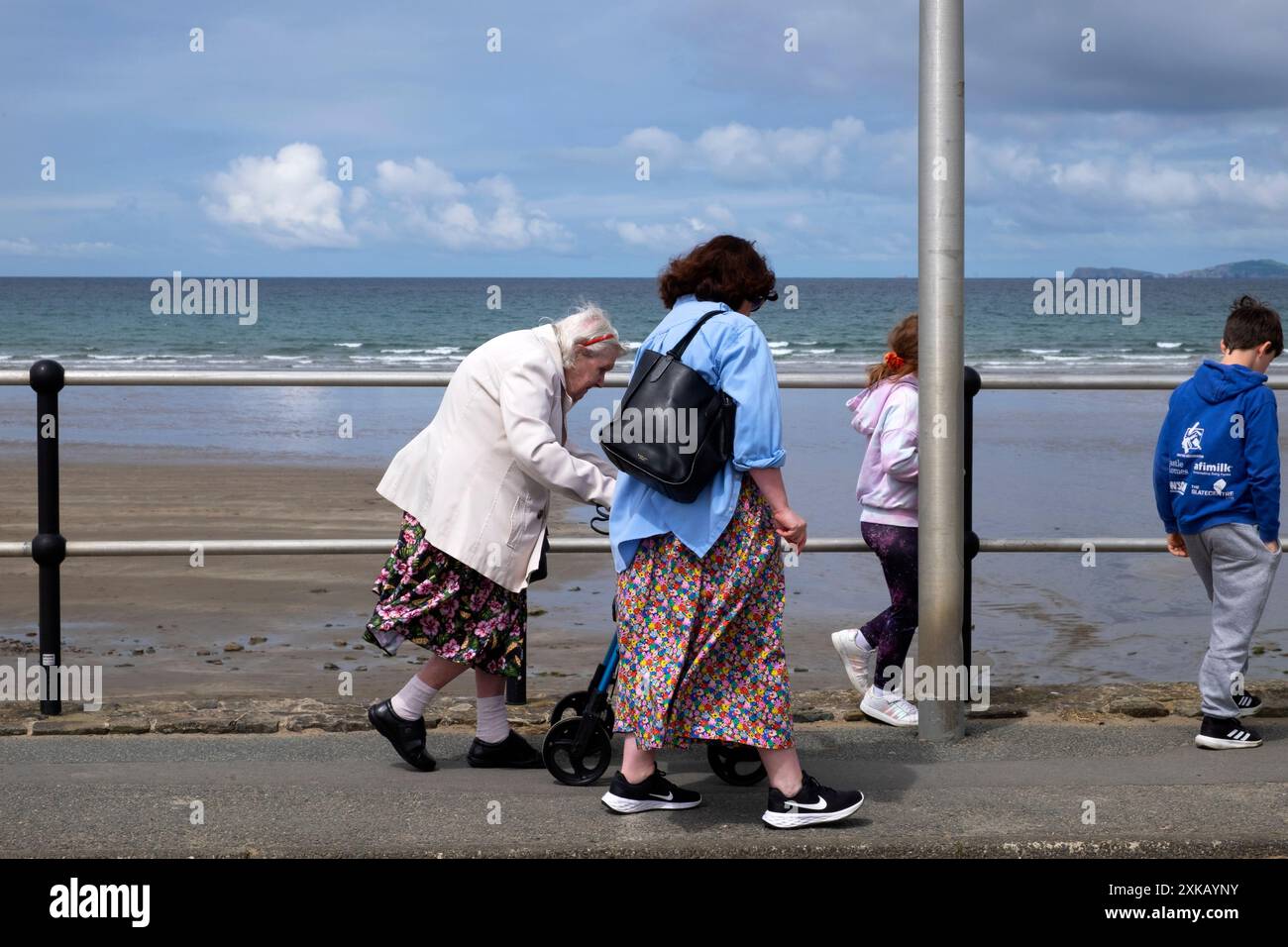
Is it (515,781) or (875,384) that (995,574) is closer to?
(875,384)

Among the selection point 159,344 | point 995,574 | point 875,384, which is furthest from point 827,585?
point 159,344

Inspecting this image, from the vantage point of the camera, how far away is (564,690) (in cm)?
643

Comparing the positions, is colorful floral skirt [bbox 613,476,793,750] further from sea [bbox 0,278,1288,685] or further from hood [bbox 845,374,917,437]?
hood [bbox 845,374,917,437]

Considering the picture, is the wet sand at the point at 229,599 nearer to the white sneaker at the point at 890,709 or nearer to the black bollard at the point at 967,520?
the white sneaker at the point at 890,709

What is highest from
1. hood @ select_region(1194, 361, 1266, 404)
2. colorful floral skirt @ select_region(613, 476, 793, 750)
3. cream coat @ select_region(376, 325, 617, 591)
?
hood @ select_region(1194, 361, 1266, 404)

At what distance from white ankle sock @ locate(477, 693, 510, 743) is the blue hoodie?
2.16 metres

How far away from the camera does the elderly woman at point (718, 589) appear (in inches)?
154

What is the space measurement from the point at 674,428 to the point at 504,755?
133 cm

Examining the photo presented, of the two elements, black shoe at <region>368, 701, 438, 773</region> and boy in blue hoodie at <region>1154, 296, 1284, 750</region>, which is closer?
black shoe at <region>368, 701, 438, 773</region>

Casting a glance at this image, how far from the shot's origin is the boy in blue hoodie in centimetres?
467

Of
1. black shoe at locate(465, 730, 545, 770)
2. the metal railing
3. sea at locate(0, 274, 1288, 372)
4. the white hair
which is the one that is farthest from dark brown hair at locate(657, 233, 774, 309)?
sea at locate(0, 274, 1288, 372)

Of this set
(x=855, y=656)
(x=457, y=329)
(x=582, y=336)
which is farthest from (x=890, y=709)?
(x=457, y=329)

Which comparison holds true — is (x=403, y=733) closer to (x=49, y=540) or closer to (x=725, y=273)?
(x=49, y=540)

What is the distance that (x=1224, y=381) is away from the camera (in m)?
4.74
